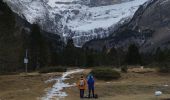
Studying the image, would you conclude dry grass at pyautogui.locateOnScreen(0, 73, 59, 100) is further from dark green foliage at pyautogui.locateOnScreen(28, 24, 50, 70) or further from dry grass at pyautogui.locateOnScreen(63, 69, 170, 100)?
dark green foliage at pyautogui.locateOnScreen(28, 24, 50, 70)

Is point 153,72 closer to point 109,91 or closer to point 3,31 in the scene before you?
point 109,91

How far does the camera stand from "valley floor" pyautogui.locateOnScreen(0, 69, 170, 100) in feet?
155

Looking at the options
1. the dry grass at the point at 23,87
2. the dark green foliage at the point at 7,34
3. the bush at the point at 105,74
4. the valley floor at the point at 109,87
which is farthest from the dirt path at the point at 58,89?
the dark green foliage at the point at 7,34

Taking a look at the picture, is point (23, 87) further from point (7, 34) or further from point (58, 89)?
point (7, 34)

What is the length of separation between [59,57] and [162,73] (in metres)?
78.8

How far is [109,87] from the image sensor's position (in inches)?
2055

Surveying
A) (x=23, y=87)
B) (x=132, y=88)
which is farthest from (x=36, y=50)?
(x=132, y=88)

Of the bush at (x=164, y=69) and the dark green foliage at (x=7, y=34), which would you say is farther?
the bush at (x=164, y=69)

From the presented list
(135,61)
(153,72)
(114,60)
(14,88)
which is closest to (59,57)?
(114,60)

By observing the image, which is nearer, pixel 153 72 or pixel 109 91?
pixel 109 91

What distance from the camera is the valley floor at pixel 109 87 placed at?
155ft

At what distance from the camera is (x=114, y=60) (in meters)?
154

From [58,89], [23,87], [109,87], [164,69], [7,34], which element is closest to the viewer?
[109,87]

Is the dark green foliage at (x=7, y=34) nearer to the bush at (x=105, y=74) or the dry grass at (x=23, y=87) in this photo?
the dry grass at (x=23, y=87)
